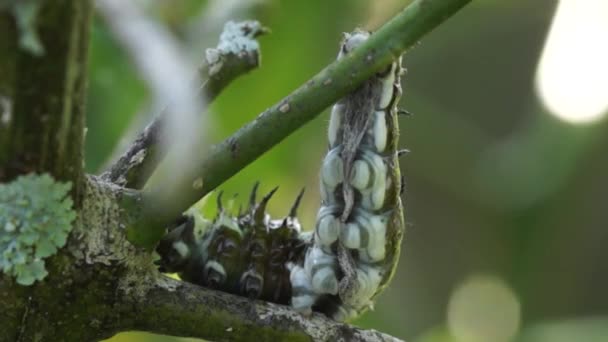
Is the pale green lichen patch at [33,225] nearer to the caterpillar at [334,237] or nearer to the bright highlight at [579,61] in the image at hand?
the caterpillar at [334,237]

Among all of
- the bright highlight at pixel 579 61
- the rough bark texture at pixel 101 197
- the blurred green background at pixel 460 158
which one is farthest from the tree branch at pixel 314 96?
the bright highlight at pixel 579 61

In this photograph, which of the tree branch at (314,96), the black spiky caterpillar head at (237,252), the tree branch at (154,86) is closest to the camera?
the tree branch at (314,96)

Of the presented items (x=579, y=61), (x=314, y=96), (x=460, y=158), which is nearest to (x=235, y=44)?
(x=314, y=96)

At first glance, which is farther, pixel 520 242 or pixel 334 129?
pixel 520 242

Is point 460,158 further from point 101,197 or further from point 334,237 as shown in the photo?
point 101,197

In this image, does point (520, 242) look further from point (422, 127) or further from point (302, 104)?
point (302, 104)

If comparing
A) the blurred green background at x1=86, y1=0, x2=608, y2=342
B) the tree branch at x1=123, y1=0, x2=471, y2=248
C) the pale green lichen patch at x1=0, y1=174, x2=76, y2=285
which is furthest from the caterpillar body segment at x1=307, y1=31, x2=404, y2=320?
the blurred green background at x1=86, y1=0, x2=608, y2=342

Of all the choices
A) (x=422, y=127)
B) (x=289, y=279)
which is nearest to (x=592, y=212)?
(x=422, y=127)
